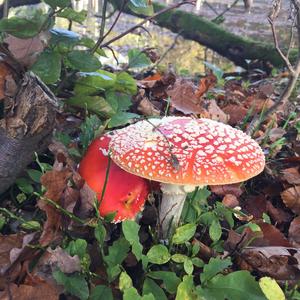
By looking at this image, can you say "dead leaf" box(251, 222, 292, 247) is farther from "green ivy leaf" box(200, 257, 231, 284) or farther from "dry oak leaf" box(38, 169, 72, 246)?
"dry oak leaf" box(38, 169, 72, 246)

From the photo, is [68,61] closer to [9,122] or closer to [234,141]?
[9,122]

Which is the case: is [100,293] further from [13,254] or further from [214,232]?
[214,232]

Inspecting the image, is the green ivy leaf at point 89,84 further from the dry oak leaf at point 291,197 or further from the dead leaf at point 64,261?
the dry oak leaf at point 291,197

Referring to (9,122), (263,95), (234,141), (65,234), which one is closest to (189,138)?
(234,141)

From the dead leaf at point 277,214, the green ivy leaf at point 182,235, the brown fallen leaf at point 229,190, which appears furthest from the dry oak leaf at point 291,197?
the green ivy leaf at point 182,235

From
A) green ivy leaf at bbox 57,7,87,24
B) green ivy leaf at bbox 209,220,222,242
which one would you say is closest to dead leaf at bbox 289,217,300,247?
green ivy leaf at bbox 209,220,222,242
